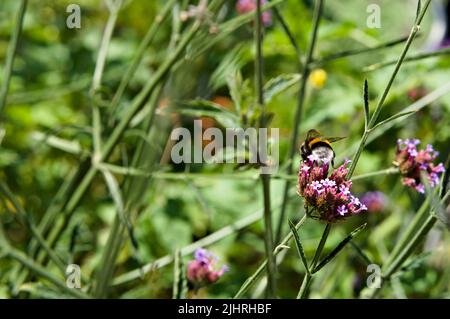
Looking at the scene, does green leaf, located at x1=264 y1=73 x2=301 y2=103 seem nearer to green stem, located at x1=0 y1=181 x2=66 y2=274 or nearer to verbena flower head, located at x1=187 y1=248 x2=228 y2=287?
verbena flower head, located at x1=187 y1=248 x2=228 y2=287

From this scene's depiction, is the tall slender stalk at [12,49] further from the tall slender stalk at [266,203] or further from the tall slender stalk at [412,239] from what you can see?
the tall slender stalk at [412,239]

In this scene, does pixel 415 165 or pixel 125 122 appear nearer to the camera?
pixel 415 165

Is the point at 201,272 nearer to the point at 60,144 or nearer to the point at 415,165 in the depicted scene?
the point at 415,165

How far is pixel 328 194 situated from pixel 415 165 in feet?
0.66

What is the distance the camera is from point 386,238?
1.36 metres

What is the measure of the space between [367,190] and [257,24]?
609mm

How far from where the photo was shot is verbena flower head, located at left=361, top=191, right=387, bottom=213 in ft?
4.21

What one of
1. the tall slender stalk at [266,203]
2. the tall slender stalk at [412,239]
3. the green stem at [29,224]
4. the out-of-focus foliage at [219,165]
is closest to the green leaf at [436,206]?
the tall slender stalk at [412,239]

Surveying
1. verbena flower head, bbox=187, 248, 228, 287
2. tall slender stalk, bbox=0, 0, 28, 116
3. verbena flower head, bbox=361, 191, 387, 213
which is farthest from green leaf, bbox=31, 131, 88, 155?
verbena flower head, bbox=361, 191, 387, 213

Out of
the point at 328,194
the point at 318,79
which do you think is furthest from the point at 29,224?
the point at 318,79

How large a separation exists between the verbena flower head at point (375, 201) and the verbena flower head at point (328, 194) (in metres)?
0.63

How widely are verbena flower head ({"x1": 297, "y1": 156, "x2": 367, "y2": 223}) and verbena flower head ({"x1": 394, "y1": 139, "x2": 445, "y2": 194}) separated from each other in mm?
158

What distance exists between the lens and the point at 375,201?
1289mm
